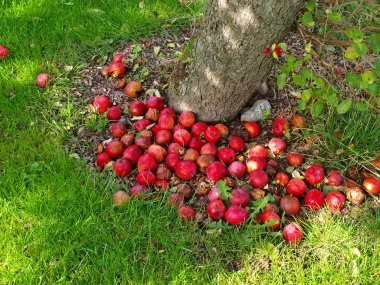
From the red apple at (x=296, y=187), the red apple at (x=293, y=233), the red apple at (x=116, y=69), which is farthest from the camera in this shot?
the red apple at (x=116, y=69)

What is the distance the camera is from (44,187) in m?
2.87

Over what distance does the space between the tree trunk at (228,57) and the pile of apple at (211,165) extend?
14 cm

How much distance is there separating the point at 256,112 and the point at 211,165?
61cm

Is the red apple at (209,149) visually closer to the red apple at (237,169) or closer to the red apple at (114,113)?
the red apple at (237,169)

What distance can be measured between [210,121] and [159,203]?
837 millimetres

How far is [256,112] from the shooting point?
326 centimetres

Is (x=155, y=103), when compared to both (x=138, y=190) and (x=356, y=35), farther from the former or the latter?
(x=356, y=35)

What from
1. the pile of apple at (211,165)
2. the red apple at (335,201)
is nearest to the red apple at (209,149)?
the pile of apple at (211,165)

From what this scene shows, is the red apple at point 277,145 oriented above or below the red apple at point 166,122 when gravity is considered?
above

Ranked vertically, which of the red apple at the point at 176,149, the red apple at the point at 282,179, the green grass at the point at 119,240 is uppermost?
the red apple at the point at 282,179

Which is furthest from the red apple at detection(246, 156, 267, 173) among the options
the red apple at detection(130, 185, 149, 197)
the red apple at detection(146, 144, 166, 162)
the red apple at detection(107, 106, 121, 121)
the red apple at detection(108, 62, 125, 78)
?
the red apple at detection(108, 62, 125, 78)

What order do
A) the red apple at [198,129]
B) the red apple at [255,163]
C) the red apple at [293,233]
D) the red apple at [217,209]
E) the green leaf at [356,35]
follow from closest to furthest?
the green leaf at [356,35]
the red apple at [293,233]
the red apple at [217,209]
the red apple at [255,163]
the red apple at [198,129]

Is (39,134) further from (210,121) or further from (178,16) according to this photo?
(178,16)

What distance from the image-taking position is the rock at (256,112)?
10.7ft
